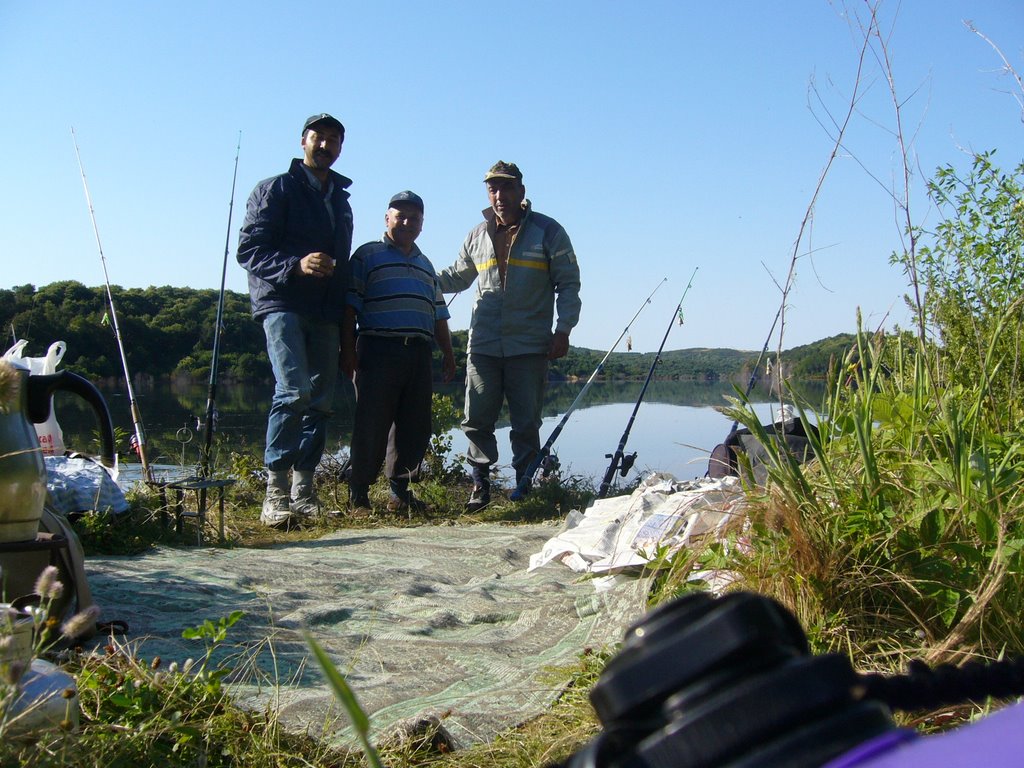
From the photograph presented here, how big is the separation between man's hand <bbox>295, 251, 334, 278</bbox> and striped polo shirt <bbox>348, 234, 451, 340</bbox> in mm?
561

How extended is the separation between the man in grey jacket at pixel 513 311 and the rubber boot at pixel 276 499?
4.16ft

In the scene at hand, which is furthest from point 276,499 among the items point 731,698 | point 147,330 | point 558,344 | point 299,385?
point 147,330

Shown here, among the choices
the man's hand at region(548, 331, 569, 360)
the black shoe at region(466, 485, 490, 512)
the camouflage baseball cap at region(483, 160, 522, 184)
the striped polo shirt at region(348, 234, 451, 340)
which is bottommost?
the black shoe at region(466, 485, 490, 512)

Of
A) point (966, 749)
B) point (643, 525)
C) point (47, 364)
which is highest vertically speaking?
point (47, 364)

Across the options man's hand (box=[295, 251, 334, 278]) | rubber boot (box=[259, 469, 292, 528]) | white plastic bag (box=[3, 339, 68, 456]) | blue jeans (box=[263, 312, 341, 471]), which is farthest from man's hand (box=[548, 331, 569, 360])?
white plastic bag (box=[3, 339, 68, 456])

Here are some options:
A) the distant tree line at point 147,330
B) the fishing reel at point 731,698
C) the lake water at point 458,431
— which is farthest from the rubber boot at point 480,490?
the distant tree line at point 147,330

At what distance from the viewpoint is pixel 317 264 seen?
496cm

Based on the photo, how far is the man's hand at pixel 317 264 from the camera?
496 centimetres

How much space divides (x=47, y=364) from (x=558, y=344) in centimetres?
330

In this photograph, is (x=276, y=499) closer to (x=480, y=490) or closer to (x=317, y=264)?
(x=317, y=264)

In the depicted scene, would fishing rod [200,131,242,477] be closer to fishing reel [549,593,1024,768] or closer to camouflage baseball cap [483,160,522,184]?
camouflage baseball cap [483,160,522,184]

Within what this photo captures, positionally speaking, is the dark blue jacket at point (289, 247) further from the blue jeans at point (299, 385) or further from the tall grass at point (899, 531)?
the tall grass at point (899, 531)

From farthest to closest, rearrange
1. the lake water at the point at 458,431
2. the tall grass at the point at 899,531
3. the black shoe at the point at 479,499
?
the lake water at the point at 458,431 → the black shoe at the point at 479,499 → the tall grass at the point at 899,531

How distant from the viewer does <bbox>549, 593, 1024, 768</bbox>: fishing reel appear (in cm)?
42
